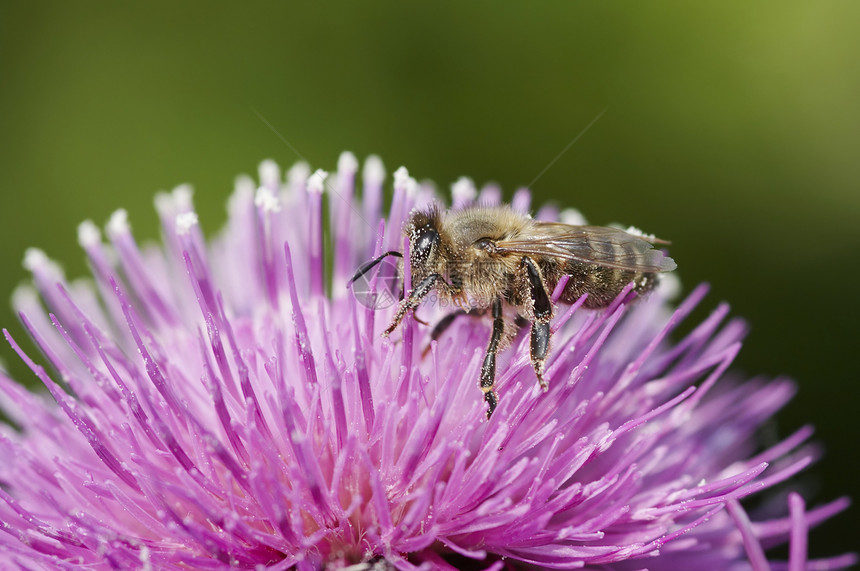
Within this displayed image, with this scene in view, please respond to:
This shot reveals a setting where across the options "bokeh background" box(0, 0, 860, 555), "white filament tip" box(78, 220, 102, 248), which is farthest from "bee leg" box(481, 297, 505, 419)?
"bokeh background" box(0, 0, 860, 555)

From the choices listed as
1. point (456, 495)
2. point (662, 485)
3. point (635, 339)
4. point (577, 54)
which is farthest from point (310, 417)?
point (577, 54)

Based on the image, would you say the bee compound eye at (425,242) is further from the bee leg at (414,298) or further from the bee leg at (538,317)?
the bee leg at (538,317)

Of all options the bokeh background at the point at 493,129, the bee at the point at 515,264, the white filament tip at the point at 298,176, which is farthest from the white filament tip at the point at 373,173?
the bee at the point at 515,264

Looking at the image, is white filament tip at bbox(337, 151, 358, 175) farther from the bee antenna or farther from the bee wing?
A: the bee wing

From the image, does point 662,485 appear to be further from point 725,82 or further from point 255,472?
point 725,82

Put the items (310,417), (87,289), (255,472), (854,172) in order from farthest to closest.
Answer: (854,172)
(87,289)
(310,417)
(255,472)

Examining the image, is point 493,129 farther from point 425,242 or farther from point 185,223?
point 425,242
